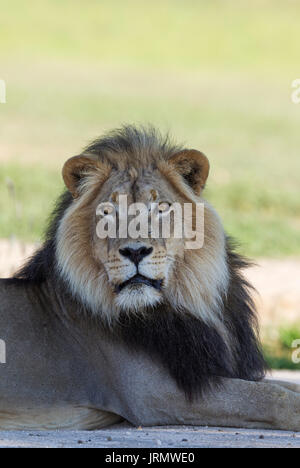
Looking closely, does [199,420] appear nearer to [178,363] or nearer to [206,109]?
[178,363]

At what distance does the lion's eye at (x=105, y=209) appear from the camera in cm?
533

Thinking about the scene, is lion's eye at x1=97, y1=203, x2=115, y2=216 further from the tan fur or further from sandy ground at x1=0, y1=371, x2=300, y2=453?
A: sandy ground at x1=0, y1=371, x2=300, y2=453

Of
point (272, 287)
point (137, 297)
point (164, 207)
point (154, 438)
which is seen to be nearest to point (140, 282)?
point (137, 297)

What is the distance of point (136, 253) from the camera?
16.4 feet

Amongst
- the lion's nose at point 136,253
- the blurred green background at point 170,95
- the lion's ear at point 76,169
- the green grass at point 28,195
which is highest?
the blurred green background at point 170,95

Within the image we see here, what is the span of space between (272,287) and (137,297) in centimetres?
716

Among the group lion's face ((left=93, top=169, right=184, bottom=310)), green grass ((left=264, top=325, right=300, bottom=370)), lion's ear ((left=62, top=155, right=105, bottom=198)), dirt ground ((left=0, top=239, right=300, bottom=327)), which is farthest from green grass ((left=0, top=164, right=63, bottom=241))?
lion's face ((left=93, top=169, right=184, bottom=310))

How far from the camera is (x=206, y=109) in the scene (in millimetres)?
31516

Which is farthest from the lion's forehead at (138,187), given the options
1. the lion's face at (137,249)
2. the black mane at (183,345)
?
the black mane at (183,345)

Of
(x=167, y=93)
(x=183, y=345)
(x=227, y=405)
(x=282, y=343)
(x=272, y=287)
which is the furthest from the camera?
(x=167, y=93)

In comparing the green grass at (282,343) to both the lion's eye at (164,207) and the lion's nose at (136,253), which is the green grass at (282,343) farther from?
the lion's nose at (136,253)

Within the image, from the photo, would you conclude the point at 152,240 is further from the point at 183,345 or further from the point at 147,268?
the point at 183,345

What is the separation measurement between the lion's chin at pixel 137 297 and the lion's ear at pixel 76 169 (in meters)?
0.82
